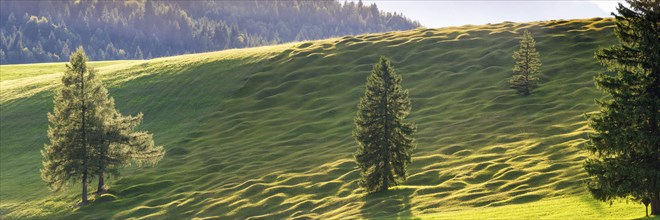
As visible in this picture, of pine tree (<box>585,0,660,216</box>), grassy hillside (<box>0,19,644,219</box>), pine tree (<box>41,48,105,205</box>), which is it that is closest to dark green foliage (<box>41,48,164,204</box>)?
pine tree (<box>41,48,105,205</box>)

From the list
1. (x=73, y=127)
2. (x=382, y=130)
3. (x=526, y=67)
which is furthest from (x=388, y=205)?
(x=526, y=67)

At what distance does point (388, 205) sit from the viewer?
56.1 metres

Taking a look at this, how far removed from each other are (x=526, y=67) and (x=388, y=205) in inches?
1681

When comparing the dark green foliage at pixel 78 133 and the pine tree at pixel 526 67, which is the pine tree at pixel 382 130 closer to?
the dark green foliage at pixel 78 133

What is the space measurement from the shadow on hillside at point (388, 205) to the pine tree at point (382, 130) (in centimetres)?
117

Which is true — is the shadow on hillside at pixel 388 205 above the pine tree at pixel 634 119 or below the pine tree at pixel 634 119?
below

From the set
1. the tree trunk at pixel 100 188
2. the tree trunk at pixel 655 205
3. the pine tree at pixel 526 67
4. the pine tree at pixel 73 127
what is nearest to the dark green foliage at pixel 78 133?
the pine tree at pixel 73 127

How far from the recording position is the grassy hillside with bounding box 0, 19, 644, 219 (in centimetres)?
5791

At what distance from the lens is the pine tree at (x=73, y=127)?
73438 mm

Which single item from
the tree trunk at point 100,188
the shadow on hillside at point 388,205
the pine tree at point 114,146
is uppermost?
the pine tree at point 114,146

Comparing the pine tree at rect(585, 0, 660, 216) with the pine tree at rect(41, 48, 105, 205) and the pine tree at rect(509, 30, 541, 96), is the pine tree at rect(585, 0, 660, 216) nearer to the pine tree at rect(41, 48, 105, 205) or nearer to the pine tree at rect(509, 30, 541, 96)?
the pine tree at rect(509, 30, 541, 96)

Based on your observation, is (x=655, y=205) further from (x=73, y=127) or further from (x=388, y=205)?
(x=73, y=127)

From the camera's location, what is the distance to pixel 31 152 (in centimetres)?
9719

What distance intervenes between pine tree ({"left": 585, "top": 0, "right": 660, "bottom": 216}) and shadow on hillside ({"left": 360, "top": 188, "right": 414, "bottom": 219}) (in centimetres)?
1565
